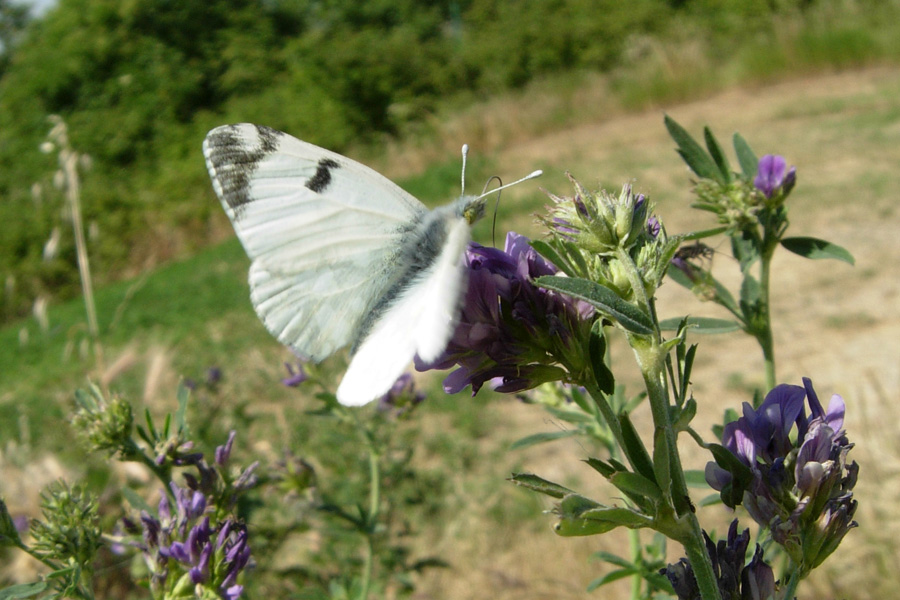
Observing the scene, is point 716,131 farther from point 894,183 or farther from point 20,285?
point 20,285

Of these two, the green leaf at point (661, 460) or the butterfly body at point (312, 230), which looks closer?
the green leaf at point (661, 460)

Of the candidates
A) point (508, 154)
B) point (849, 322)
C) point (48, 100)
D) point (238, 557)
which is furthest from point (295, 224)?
point (48, 100)

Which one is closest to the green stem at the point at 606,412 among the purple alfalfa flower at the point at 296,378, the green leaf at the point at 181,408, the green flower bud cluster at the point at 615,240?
the green flower bud cluster at the point at 615,240

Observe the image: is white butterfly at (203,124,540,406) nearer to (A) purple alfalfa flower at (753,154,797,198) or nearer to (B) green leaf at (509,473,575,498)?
(B) green leaf at (509,473,575,498)

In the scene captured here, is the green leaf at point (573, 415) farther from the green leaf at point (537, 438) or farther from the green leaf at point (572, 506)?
the green leaf at point (572, 506)

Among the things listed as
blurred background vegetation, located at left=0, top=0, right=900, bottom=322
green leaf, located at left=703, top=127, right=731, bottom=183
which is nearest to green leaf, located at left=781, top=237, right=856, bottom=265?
green leaf, located at left=703, top=127, right=731, bottom=183
